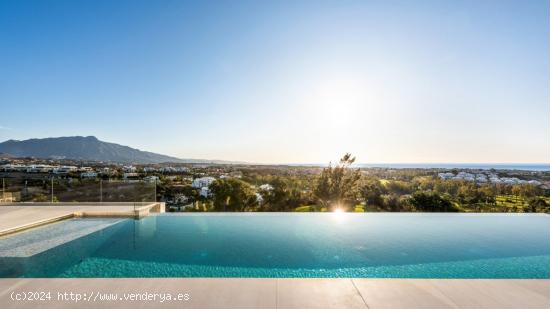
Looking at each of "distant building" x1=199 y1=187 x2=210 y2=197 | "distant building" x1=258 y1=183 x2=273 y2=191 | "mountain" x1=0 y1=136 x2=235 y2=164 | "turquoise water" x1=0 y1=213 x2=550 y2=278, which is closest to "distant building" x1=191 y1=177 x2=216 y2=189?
"distant building" x1=199 y1=187 x2=210 y2=197

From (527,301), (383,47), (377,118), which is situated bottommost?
(527,301)

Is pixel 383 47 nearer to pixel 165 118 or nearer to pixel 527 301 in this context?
pixel 527 301

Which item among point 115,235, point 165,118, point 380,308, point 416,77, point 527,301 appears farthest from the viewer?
point 165,118

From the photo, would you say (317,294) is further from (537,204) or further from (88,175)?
(537,204)

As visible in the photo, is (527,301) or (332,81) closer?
(527,301)

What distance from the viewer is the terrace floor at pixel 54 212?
6325mm

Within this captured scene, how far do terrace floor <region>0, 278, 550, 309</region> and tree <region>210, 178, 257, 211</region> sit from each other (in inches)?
259

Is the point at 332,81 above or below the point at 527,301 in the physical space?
above

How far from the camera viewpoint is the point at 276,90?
34.7ft

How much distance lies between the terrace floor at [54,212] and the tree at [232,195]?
2.05 meters

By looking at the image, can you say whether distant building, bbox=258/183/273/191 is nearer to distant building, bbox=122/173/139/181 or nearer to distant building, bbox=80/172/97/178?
distant building, bbox=122/173/139/181

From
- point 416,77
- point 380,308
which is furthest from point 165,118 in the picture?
point 380,308

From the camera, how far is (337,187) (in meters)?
11.3

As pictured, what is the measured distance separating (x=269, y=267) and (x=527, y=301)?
325 cm
